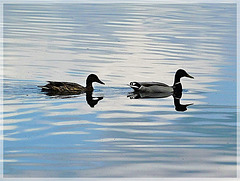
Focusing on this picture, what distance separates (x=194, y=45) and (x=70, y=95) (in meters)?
10.7

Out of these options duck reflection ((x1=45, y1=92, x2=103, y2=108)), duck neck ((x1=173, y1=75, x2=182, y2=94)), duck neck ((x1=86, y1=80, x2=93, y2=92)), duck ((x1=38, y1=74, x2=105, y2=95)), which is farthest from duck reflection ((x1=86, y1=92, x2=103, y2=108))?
duck neck ((x1=173, y1=75, x2=182, y2=94))

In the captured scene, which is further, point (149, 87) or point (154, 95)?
point (149, 87)

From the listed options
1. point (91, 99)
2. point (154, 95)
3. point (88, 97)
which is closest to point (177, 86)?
point (154, 95)

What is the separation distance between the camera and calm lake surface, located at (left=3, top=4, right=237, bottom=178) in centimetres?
1071

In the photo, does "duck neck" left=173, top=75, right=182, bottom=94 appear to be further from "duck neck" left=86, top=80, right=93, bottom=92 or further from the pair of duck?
"duck neck" left=86, top=80, right=93, bottom=92

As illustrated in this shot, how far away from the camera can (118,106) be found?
15.4m

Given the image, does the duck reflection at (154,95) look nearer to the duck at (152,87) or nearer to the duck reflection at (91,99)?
the duck at (152,87)

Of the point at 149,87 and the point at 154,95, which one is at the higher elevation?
the point at 149,87

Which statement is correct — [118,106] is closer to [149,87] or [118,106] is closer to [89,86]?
[149,87]

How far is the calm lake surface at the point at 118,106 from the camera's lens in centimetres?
1071

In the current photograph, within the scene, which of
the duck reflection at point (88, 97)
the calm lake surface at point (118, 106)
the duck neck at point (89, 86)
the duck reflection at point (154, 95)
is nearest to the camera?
the calm lake surface at point (118, 106)

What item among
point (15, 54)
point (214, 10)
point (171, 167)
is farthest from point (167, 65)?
point (214, 10)

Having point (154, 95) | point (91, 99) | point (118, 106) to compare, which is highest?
point (154, 95)

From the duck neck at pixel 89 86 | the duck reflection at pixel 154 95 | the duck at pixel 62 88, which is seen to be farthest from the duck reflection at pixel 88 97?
the duck reflection at pixel 154 95
